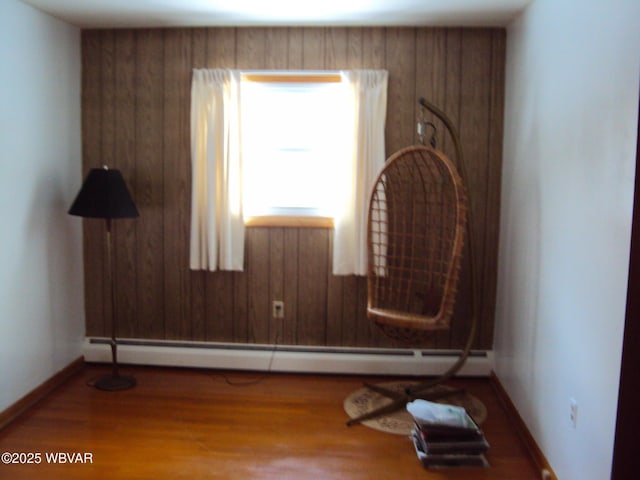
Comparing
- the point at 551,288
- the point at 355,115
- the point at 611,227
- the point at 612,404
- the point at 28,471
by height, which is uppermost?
the point at 355,115

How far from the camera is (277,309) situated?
341cm

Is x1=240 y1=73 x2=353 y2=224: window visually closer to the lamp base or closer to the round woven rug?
the round woven rug

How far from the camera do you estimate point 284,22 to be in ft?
10.3

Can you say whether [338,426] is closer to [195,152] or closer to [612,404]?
[612,404]

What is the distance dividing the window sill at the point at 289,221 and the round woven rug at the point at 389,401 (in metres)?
1.11

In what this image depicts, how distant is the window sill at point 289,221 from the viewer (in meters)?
3.34

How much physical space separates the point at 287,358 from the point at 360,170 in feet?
4.48

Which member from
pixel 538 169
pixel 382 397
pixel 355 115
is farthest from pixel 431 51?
pixel 382 397

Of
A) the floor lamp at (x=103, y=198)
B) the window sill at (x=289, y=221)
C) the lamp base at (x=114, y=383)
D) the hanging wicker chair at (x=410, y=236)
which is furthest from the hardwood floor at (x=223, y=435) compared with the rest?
the window sill at (x=289, y=221)

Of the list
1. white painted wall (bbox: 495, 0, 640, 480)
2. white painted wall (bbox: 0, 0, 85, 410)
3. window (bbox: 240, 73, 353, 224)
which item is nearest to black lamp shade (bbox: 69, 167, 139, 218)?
white painted wall (bbox: 0, 0, 85, 410)

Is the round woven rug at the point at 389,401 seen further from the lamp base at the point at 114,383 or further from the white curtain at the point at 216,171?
the lamp base at the point at 114,383

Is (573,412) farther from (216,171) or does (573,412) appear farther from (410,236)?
(216,171)

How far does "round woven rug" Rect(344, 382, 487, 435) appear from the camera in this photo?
2709 mm

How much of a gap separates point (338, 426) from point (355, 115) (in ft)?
6.19
